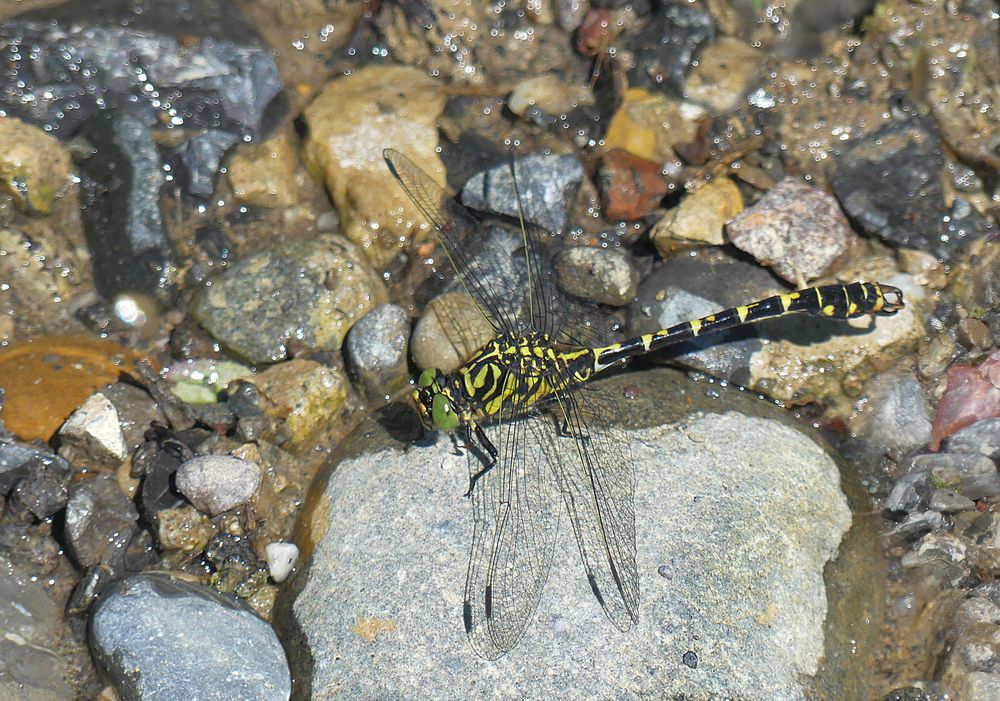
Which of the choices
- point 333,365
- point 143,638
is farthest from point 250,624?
point 333,365

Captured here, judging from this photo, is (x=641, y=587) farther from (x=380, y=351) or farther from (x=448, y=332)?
(x=380, y=351)

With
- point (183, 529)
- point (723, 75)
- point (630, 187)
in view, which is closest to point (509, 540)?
point (183, 529)

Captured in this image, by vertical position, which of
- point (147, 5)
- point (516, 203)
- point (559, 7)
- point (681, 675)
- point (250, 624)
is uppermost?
point (147, 5)

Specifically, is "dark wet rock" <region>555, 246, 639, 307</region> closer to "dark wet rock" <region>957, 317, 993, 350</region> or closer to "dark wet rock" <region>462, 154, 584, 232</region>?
"dark wet rock" <region>462, 154, 584, 232</region>

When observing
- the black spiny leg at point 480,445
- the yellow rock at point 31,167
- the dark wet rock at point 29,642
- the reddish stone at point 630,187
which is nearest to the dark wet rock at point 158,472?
the dark wet rock at point 29,642

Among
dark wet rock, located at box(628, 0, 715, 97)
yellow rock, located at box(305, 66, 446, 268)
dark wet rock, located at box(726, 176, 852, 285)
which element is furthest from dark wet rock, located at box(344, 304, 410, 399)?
dark wet rock, located at box(628, 0, 715, 97)

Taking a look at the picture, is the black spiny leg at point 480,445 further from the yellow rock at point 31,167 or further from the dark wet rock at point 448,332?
the yellow rock at point 31,167

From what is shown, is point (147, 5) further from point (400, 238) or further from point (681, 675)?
point (681, 675)
